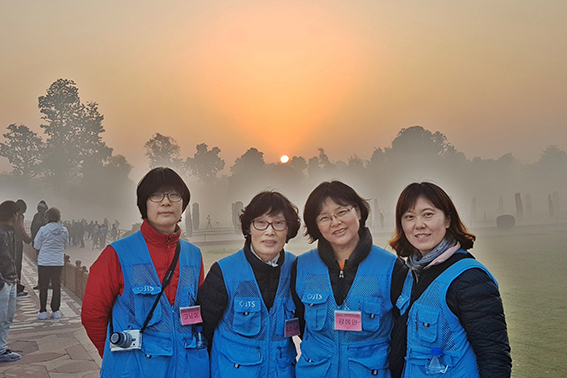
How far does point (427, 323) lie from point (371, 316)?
33 cm

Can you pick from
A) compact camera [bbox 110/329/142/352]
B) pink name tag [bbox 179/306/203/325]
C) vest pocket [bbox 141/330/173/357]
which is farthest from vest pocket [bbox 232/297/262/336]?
compact camera [bbox 110/329/142/352]

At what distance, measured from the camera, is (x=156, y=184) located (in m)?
2.78

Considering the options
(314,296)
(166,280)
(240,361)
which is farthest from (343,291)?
(166,280)


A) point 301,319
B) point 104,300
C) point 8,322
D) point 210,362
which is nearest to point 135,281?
point 104,300

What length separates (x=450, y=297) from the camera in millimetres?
2217

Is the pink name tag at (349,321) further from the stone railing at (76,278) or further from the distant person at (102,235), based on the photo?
the distant person at (102,235)

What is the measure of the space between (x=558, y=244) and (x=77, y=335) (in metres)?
24.7

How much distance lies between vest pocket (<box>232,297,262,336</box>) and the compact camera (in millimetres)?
517

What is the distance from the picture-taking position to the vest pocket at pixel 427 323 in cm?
223

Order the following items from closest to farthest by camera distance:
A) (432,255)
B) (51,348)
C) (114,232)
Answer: (432,255), (51,348), (114,232)

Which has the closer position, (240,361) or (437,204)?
(437,204)

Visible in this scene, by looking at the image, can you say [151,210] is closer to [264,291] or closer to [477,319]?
[264,291]

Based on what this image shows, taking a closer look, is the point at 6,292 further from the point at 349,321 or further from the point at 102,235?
the point at 102,235

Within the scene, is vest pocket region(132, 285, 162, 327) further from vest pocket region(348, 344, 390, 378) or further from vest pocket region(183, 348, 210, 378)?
vest pocket region(348, 344, 390, 378)
